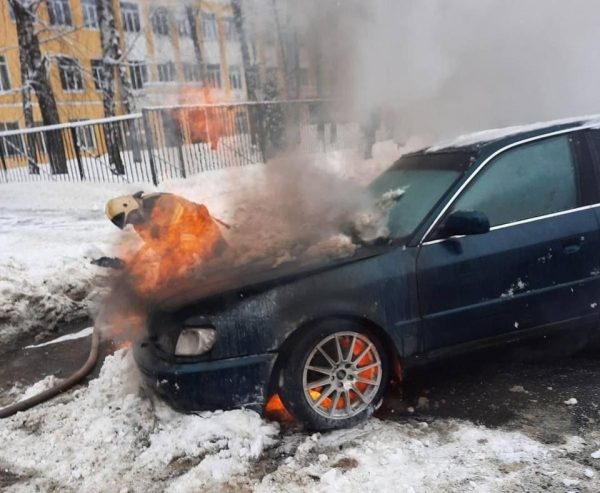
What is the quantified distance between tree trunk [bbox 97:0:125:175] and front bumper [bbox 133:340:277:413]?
Result: 10.2 metres

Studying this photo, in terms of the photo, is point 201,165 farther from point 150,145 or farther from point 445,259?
point 445,259

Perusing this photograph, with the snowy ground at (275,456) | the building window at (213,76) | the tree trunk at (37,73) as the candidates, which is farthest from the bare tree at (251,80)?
the snowy ground at (275,456)

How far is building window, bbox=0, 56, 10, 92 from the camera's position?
2584 cm

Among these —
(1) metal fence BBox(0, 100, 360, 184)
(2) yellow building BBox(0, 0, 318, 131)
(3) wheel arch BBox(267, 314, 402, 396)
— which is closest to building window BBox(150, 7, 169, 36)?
(2) yellow building BBox(0, 0, 318, 131)

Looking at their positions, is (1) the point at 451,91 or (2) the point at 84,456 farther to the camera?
(1) the point at 451,91

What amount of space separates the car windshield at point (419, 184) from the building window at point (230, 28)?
13.0ft

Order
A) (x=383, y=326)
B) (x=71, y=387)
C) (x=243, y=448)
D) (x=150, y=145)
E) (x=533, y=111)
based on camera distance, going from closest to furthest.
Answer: (x=243, y=448), (x=383, y=326), (x=71, y=387), (x=533, y=111), (x=150, y=145)

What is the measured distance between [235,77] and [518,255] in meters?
8.09

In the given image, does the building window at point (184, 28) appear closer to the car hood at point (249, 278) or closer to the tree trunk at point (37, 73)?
the tree trunk at point (37, 73)

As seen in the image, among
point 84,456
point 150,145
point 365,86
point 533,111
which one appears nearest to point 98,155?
point 150,145

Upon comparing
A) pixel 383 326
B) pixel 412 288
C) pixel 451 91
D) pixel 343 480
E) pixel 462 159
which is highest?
pixel 451 91

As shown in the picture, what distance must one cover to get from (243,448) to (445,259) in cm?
158

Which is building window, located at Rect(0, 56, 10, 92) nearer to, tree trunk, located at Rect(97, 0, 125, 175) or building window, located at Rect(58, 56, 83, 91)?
building window, located at Rect(58, 56, 83, 91)

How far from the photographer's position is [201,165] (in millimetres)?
12961
